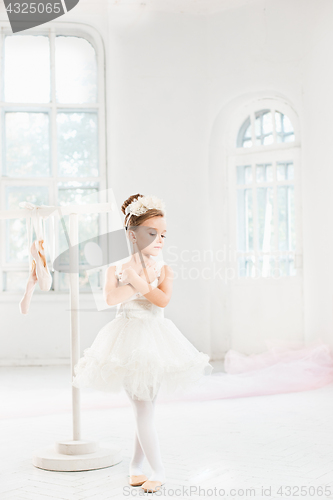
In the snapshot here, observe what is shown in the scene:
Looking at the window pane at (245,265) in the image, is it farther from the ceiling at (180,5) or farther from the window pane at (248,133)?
the ceiling at (180,5)

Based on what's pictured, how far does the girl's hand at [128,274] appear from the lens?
2455 mm

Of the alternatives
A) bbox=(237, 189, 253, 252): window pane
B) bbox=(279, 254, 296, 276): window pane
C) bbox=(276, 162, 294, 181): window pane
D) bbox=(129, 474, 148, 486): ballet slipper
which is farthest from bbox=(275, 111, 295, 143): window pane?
bbox=(129, 474, 148, 486): ballet slipper

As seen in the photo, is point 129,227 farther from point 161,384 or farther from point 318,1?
point 318,1

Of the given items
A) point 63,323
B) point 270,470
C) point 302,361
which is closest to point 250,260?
point 302,361

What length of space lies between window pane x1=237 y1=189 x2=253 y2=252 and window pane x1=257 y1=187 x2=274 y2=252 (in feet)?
0.44

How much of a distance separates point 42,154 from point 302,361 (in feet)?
12.5

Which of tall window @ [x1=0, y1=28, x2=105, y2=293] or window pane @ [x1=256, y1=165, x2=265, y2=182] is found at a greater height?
tall window @ [x1=0, y1=28, x2=105, y2=293]

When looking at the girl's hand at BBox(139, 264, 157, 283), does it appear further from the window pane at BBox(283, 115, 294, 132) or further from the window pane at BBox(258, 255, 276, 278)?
the window pane at BBox(283, 115, 294, 132)

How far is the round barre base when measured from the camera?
2662mm

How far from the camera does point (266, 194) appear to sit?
6473mm

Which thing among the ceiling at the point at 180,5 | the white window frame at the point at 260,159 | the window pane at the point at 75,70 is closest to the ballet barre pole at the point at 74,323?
the white window frame at the point at 260,159

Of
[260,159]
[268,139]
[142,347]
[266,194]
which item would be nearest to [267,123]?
[268,139]

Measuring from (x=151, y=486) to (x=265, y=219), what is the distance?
4520 millimetres

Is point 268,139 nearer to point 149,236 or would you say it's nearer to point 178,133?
point 178,133
